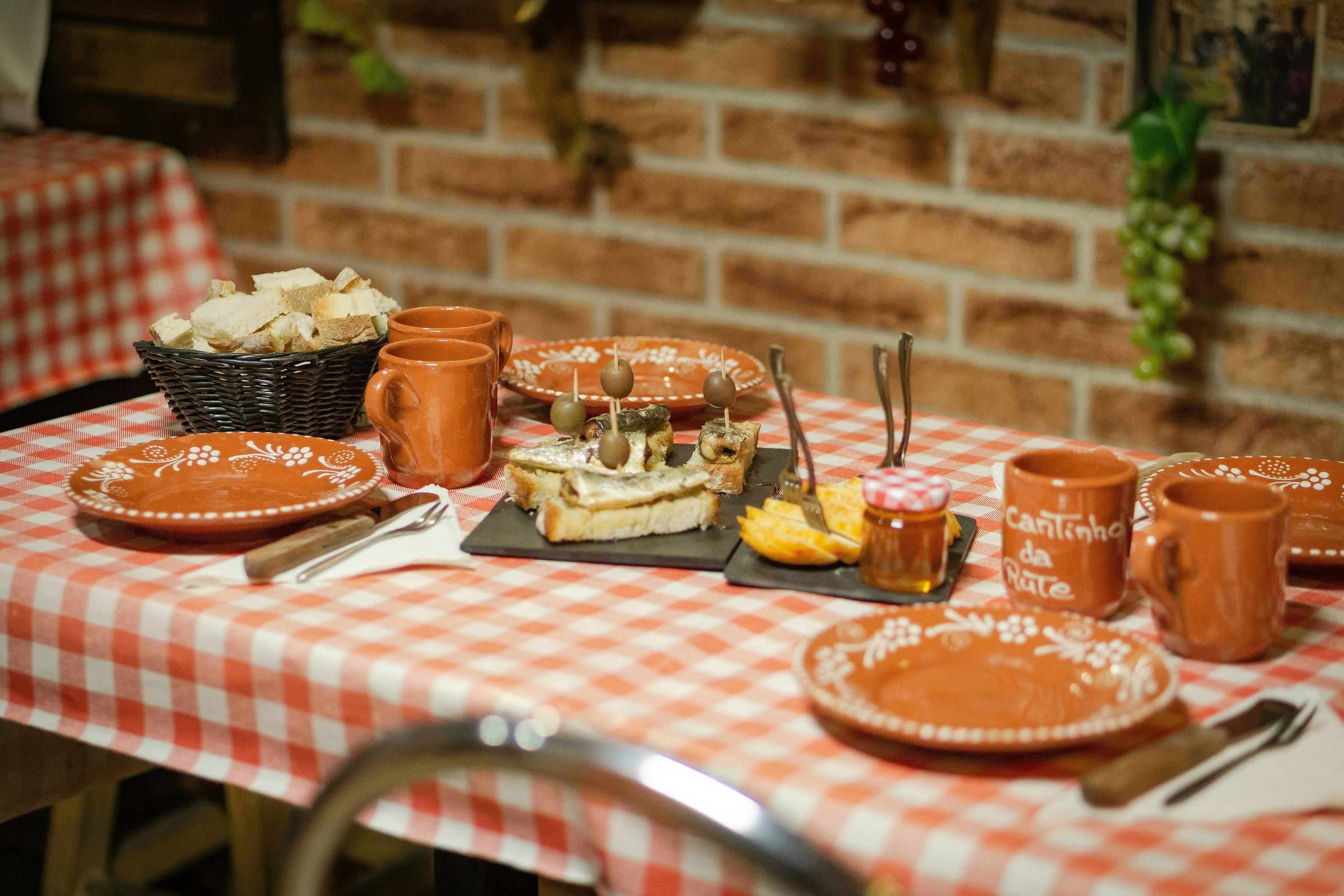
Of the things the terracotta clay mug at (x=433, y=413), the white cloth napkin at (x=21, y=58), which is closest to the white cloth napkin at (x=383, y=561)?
the terracotta clay mug at (x=433, y=413)

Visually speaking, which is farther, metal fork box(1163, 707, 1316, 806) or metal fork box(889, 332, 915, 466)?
metal fork box(889, 332, 915, 466)

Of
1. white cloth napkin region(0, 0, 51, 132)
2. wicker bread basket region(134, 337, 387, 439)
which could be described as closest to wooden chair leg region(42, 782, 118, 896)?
wicker bread basket region(134, 337, 387, 439)

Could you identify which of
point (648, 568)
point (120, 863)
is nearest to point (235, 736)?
point (648, 568)

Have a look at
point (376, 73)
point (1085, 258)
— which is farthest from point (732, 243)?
point (376, 73)

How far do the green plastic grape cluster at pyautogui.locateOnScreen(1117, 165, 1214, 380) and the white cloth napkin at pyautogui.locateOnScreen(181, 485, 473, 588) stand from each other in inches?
45.9

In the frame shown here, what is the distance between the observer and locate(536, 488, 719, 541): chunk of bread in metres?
1.11

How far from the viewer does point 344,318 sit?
1.34 m

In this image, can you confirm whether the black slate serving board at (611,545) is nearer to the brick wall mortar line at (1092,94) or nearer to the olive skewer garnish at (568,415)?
the olive skewer garnish at (568,415)

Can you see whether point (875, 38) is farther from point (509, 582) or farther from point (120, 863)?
point (120, 863)

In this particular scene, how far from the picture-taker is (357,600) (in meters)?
1.03

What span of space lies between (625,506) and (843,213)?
1345mm

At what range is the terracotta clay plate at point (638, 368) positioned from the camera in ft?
4.74

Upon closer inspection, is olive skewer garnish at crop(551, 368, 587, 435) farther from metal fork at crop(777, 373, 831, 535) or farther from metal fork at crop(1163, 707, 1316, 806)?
metal fork at crop(1163, 707, 1316, 806)

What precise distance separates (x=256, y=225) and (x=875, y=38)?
4.73 feet
